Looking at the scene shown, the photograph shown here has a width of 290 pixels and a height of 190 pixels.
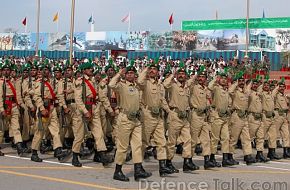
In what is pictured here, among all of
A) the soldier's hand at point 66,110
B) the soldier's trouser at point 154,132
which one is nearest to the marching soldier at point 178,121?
the soldier's trouser at point 154,132

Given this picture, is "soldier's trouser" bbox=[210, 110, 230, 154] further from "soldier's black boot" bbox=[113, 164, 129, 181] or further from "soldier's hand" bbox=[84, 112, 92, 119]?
"soldier's black boot" bbox=[113, 164, 129, 181]

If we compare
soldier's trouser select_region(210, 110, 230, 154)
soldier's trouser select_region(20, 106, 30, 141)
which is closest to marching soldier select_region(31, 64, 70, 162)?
soldier's trouser select_region(20, 106, 30, 141)

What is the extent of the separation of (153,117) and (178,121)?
0.73 m

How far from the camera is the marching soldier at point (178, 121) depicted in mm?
9617

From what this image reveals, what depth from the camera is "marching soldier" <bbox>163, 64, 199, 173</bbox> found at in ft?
31.6

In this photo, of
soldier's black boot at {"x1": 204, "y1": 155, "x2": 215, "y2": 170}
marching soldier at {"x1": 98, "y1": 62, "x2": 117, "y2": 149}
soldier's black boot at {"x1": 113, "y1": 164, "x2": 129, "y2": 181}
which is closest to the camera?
soldier's black boot at {"x1": 113, "y1": 164, "x2": 129, "y2": 181}

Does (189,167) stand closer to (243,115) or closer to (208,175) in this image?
(208,175)

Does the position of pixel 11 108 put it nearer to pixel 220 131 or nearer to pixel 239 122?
pixel 220 131

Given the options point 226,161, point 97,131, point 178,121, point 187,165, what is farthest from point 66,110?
point 226,161

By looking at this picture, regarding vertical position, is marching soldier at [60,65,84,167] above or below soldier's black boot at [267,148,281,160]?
above

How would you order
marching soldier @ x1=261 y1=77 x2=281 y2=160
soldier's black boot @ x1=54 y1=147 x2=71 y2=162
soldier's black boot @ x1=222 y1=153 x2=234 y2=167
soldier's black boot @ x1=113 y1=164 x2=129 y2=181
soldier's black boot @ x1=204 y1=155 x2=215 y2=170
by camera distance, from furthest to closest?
marching soldier @ x1=261 y1=77 x2=281 y2=160 < soldier's black boot @ x1=222 y1=153 x2=234 y2=167 < soldier's black boot @ x1=54 y1=147 x2=71 y2=162 < soldier's black boot @ x1=204 y1=155 x2=215 y2=170 < soldier's black boot @ x1=113 y1=164 x2=129 y2=181

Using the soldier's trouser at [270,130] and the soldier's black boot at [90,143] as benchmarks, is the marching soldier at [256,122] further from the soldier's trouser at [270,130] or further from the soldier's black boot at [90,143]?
the soldier's black boot at [90,143]

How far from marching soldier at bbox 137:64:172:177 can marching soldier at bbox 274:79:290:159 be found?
4273 mm

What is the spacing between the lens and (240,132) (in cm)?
1112
